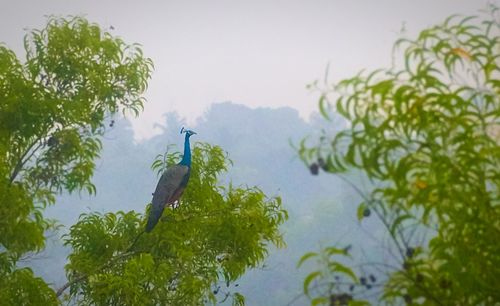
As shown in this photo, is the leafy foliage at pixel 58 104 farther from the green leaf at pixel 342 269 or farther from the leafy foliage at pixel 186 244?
the green leaf at pixel 342 269

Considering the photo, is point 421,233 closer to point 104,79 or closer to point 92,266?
point 92,266

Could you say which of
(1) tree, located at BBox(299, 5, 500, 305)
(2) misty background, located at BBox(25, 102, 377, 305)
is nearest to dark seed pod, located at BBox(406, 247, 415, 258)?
(1) tree, located at BBox(299, 5, 500, 305)

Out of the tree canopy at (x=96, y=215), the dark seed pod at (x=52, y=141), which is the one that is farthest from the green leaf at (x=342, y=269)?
the dark seed pod at (x=52, y=141)

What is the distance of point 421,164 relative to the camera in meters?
2.41

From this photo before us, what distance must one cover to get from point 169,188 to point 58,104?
5.28 feet

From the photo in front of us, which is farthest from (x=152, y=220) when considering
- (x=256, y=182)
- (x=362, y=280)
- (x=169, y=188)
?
(x=256, y=182)

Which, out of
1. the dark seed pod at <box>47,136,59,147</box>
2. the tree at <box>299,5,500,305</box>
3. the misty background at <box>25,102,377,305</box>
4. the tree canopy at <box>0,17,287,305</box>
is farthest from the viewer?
the misty background at <box>25,102,377,305</box>

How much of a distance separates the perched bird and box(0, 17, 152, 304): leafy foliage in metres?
1.14

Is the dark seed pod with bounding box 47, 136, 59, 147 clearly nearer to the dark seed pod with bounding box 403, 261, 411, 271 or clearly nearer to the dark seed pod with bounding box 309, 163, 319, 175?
the dark seed pod with bounding box 309, 163, 319, 175

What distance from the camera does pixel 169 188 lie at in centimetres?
657

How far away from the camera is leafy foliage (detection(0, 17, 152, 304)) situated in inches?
261

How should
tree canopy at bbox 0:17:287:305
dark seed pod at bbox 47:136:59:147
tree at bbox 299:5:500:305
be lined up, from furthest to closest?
dark seed pod at bbox 47:136:59:147 < tree canopy at bbox 0:17:287:305 < tree at bbox 299:5:500:305

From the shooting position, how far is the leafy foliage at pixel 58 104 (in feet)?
21.7

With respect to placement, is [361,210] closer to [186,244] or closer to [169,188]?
[169,188]
